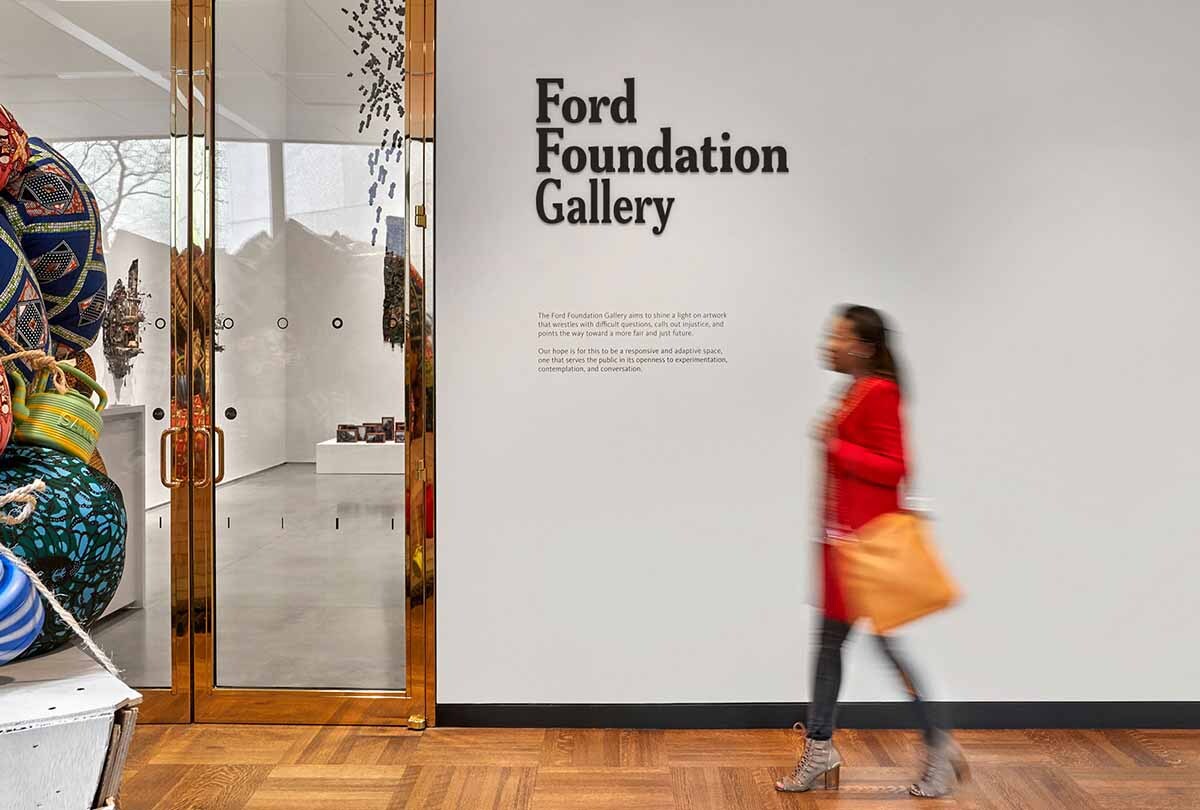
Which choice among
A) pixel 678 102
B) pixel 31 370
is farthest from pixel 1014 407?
pixel 31 370

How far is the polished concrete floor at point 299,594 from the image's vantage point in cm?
355

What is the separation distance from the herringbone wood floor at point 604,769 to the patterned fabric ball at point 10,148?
81.0 inches

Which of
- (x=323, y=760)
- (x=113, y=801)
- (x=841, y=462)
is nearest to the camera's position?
(x=113, y=801)

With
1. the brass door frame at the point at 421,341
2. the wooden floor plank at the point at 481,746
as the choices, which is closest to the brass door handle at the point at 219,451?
the brass door frame at the point at 421,341

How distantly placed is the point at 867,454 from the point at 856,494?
0.12 m

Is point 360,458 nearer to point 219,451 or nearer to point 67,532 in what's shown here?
point 219,451

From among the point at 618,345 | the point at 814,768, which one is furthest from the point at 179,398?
the point at 814,768

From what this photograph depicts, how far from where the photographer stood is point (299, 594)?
11.7 ft

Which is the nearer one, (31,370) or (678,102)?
(31,370)

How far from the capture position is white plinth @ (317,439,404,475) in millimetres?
3514

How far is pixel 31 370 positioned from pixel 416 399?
2.09 metres

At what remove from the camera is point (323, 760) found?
3.21 metres

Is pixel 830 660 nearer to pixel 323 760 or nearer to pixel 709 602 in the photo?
pixel 709 602

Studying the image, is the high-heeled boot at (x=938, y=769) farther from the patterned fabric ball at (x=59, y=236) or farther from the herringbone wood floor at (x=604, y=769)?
the patterned fabric ball at (x=59, y=236)
